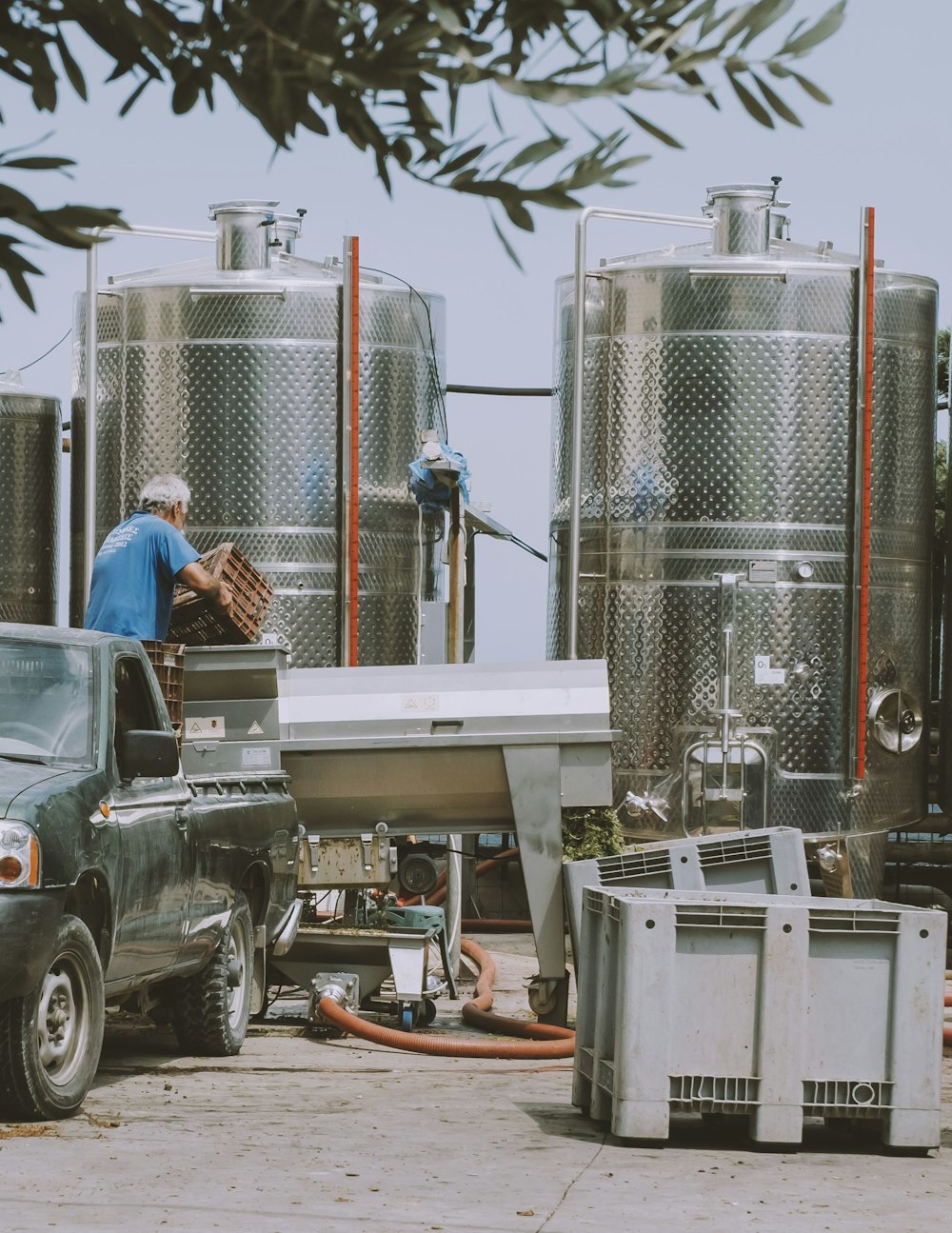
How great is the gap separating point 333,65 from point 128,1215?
405 centimetres

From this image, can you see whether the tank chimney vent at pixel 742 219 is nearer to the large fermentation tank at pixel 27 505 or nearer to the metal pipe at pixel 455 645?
the metal pipe at pixel 455 645

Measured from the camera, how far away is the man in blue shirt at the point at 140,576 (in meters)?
10.0

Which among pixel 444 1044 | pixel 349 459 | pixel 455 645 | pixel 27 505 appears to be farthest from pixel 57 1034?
pixel 27 505

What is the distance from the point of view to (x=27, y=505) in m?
15.0

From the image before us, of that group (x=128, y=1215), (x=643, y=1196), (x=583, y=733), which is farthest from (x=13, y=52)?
(x=583, y=733)

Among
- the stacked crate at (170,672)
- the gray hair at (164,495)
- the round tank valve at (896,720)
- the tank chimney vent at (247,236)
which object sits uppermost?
the tank chimney vent at (247,236)

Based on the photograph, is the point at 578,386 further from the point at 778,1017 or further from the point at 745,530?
the point at 778,1017

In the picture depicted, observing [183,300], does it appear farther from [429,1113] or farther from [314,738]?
[429,1113]

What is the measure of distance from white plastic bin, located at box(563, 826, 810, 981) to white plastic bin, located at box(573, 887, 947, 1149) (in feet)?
6.35

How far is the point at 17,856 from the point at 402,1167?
1732 millimetres

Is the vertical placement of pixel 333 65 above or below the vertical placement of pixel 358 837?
above

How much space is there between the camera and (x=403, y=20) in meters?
2.79

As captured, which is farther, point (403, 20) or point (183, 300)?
point (183, 300)

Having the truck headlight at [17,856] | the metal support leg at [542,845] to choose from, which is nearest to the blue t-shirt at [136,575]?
the metal support leg at [542,845]
